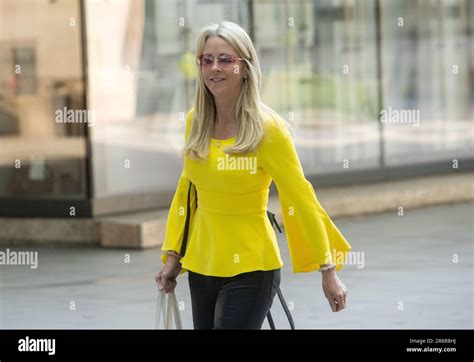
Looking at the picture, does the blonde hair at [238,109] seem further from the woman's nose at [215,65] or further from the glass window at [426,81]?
the glass window at [426,81]

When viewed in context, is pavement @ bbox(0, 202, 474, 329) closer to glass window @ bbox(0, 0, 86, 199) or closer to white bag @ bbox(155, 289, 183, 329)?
glass window @ bbox(0, 0, 86, 199)

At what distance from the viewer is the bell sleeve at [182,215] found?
208 inches

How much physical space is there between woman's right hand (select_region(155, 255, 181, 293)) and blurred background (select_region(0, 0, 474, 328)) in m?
3.76

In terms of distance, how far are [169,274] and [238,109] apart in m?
0.76

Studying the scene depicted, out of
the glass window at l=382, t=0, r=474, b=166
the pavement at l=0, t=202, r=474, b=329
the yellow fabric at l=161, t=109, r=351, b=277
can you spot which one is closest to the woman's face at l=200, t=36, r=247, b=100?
the yellow fabric at l=161, t=109, r=351, b=277

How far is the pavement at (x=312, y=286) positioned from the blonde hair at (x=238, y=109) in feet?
12.9

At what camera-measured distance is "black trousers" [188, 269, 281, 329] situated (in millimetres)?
4984

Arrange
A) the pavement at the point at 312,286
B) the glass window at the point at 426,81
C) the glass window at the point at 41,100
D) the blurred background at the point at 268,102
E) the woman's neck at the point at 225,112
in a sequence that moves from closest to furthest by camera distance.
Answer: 1. the woman's neck at the point at 225,112
2. the pavement at the point at 312,286
3. the blurred background at the point at 268,102
4. the glass window at the point at 41,100
5. the glass window at the point at 426,81

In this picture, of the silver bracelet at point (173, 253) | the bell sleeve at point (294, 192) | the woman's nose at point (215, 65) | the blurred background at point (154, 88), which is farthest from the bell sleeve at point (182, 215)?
the blurred background at point (154, 88)

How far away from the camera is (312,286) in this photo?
10820 mm

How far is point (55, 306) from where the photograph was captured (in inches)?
394
